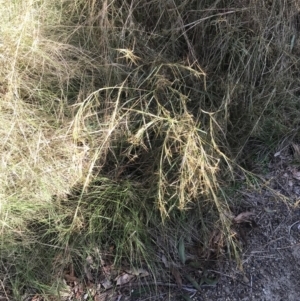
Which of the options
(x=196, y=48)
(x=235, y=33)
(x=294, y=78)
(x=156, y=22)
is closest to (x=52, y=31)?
(x=156, y=22)

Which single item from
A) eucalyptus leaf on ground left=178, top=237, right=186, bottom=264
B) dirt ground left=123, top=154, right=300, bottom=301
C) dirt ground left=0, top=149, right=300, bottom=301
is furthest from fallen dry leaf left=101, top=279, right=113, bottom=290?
eucalyptus leaf on ground left=178, top=237, right=186, bottom=264

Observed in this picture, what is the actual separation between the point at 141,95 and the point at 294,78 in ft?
2.26

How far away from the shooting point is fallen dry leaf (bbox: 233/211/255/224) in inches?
74.2

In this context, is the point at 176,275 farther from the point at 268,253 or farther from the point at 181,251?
the point at 268,253

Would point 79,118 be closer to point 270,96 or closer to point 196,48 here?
point 196,48

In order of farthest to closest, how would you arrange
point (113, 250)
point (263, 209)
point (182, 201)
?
point (263, 209), point (113, 250), point (182, 201)

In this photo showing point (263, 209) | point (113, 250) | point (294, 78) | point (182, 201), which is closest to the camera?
point (182, 201)

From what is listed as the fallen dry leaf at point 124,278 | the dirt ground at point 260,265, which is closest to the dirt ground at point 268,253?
the dirt ground at point 260,265

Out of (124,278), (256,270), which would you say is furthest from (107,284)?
(256,270)

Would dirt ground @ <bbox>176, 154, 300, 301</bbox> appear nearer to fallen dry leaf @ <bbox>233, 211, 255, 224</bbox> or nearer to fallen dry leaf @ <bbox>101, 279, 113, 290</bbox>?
fallen dry leaf @ <bbox>233, 211, 255, 224</bbox>

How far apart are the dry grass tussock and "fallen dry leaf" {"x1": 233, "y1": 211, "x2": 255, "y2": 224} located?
0.22ft

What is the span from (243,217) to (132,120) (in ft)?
1.90

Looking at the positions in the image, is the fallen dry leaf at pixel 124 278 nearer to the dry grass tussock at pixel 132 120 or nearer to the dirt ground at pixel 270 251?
the dry grass tussock at pixel 132 120

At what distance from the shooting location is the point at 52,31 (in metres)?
2.01
